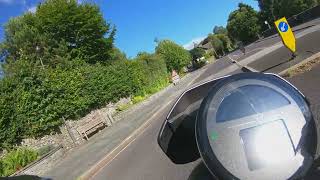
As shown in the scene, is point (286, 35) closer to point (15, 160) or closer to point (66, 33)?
point (15, 160)

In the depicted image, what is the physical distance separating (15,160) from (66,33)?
33.0 metres

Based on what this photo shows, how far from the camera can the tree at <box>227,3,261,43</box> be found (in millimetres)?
107062

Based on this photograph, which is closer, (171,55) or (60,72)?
(60,72)

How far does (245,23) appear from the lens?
109 m

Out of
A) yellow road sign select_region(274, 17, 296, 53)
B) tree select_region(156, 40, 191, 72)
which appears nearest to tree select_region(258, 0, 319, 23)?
tree select_region(156, 40, 191, 72)

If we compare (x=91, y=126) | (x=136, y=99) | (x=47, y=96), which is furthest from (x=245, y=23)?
(x=47, y=96)

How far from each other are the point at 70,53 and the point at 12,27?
13.2 metres

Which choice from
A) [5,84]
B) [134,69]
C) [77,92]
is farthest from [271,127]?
[134,69]

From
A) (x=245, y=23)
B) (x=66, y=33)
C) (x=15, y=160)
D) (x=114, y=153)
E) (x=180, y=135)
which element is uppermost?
(x=66, y=33)

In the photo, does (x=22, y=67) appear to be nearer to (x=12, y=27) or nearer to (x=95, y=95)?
(x=95, y=95)

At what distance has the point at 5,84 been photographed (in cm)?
1939

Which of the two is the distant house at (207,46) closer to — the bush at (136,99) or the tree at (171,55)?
the tree at (171,55)

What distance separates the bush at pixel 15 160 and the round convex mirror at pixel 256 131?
13.9m

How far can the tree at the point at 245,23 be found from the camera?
351ft
